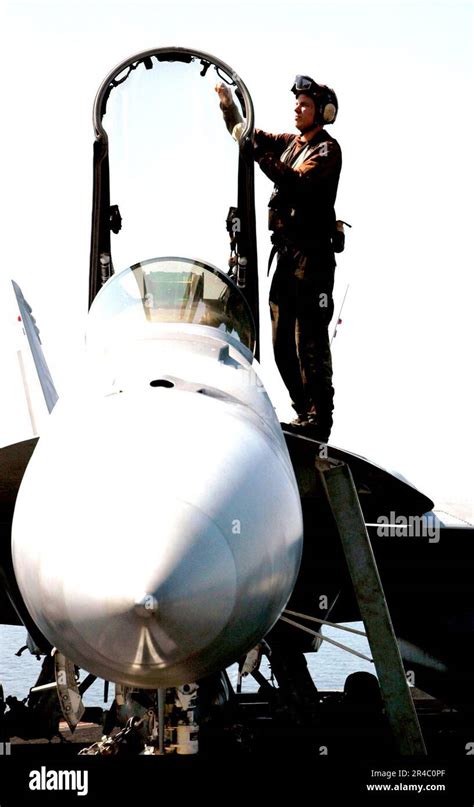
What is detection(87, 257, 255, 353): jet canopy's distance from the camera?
636cm

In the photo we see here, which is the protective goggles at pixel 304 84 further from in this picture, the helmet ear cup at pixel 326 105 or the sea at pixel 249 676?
the sea at pixel 249 676

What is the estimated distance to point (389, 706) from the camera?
5.91 metres

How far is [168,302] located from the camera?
6.49m

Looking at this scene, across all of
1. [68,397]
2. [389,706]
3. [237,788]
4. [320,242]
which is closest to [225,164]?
[320,242]

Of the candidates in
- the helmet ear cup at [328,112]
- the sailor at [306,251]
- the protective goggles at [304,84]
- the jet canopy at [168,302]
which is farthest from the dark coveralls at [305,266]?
the jet canopy at [168,302]

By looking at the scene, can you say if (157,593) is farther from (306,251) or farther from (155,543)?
(306,251)

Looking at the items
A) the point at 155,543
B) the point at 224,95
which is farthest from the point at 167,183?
the point at 155,543

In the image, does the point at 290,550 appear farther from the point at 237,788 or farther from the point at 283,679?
the point at 283,679

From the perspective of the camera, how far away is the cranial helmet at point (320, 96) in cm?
761

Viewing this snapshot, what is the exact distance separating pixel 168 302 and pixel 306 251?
5.09ft

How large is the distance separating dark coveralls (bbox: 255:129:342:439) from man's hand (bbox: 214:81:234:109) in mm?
321

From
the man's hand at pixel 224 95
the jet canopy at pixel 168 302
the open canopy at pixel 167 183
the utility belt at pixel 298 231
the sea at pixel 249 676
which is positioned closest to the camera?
the jet canopy at pixel 168 302

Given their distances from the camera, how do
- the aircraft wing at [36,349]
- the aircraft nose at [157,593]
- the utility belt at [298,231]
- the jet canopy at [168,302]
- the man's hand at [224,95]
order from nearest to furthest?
the aircraft nose at [157,593] < the jet canopy at [168,302] < the man's hand at [224,95] < the utility belt at [298,231] < the aircraft wing at [36,349]

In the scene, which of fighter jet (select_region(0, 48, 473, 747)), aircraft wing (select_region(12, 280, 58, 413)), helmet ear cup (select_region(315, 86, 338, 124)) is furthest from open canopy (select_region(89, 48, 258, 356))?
aircraft wing (select_region(12, 280, 58, 413))
